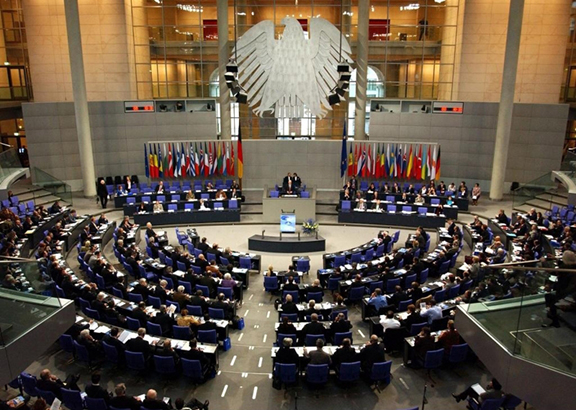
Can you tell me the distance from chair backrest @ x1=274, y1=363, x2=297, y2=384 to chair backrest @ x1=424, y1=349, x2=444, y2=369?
289 centimetres

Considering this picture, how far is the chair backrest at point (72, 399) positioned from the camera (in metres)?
8.57

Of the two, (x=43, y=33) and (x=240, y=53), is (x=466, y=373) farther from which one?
(x=43, y=33)

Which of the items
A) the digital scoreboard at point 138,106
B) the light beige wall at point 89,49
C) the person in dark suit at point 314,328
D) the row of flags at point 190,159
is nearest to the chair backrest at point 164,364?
the person in dark suit at point 314,328

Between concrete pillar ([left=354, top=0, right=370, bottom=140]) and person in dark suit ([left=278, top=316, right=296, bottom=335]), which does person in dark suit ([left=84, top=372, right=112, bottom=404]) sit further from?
concrete pillar ([left=354, top=0, right=370, bottom=140])

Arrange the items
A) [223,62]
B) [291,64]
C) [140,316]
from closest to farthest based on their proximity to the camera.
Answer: [140,316] → [291,64] → [223,62]

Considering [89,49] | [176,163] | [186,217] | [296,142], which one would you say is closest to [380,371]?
[186,217]

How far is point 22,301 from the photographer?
26.8 ft

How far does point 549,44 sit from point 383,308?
2302 centimetres

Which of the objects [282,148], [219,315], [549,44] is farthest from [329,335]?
[549,44]

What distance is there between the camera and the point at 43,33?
28.3m

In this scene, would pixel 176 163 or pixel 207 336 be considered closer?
pixel 207 336

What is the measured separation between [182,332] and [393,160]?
1756 cm

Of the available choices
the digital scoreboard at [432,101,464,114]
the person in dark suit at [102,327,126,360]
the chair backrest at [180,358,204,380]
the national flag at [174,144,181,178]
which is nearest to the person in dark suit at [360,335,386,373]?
the chair backrest at [180,358,204,380]

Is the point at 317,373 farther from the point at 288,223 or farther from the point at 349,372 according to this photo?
the point at 288,223
